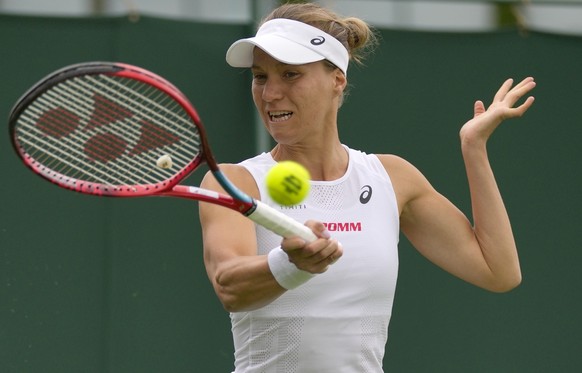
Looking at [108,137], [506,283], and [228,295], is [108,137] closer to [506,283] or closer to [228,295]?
[228,295]

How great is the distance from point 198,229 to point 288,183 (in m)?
2.34

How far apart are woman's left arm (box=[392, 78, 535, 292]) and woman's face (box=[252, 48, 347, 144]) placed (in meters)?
0.33

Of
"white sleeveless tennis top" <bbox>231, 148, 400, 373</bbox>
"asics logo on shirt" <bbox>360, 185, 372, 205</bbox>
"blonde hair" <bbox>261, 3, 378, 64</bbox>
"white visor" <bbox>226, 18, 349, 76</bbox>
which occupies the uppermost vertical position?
"blonde hair" <bbox>261, 3, 378, 64</bbox>

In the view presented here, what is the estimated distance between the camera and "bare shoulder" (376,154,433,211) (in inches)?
130

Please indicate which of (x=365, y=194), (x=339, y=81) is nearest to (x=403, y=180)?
(x=365, y=194)

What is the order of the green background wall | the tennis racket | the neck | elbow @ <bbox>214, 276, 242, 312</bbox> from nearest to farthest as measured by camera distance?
1. the tennis racket
2. elbow @ <bbox>214, 276, 242, 312</bbox>
3. the neck
4. the green background wall

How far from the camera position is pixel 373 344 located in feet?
10.1

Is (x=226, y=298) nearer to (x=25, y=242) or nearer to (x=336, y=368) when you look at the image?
(x=336, y=368)

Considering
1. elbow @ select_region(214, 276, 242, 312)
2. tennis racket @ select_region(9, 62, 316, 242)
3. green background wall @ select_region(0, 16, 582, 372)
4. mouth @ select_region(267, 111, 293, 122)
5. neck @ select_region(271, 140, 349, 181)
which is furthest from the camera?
green background wall @ select_region(0, 16, 582, 372)

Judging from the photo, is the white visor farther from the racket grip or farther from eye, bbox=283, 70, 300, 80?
the racket grip

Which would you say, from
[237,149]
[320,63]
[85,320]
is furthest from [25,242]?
[320,63]

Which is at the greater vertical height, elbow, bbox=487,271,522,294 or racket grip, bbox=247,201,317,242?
racket grip, bbox=247,201,317,242

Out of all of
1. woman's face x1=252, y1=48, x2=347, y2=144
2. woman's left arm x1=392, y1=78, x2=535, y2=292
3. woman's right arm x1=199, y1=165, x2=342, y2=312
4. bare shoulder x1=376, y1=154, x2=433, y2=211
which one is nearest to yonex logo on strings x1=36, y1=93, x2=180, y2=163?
woman's right arm x1=199, y1=165, x2=342, y2=312

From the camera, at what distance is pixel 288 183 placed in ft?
8.47
